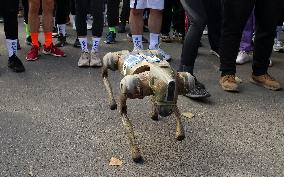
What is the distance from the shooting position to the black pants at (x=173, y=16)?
6.46 metres

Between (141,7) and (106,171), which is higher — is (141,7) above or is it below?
above

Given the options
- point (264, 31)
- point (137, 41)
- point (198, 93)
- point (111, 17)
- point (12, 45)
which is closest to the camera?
point (198, 93)

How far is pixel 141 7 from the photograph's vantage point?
5.14 metres

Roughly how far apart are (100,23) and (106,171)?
8.67 feet

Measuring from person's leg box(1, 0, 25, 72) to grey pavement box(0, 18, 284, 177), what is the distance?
0.55 feet

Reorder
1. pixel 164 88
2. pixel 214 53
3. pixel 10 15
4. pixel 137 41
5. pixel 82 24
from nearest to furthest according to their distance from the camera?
1. pixel 164 88
2. pixel 10 15
3. pixel 82 24
4. pixel 137 41
5. pixel 214 53

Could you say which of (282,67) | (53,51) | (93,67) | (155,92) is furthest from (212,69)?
(155,92)

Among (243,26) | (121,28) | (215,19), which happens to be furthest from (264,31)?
(121,28)

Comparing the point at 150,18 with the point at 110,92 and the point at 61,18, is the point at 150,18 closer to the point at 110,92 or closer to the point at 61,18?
the point at 61,18

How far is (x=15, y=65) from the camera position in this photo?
4941 mm

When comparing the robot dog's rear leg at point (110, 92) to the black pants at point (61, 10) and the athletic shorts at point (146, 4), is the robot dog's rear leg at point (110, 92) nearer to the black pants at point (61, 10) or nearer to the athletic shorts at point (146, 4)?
the athletic shorts at point (146, 4)

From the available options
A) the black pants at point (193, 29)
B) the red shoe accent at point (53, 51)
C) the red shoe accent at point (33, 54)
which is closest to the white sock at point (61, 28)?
the red shoe accent at point (53, 51)

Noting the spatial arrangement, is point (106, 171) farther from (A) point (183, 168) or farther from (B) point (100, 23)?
(B) point (100, 23)

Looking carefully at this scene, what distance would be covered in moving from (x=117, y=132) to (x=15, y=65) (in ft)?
6.68
